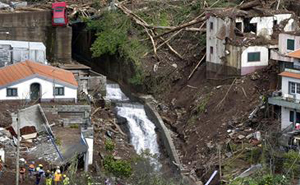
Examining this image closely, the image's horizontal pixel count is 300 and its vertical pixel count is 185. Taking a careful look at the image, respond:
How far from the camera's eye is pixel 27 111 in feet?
194

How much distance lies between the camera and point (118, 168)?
180ft

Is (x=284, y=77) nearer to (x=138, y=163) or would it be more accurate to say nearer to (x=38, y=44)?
(x=138, y=163)

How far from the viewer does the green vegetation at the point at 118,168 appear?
2152 inches

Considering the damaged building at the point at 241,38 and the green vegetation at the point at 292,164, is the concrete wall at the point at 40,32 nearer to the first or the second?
the damaged building at the point at 241,38

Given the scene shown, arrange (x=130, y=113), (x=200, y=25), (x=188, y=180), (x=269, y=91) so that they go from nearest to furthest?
1. (x=188, y=180)
2. (x=269, y=91)
3. (x=130, y=113)
4. (x=200, y=25)

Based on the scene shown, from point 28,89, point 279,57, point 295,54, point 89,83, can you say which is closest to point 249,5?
point 279,57

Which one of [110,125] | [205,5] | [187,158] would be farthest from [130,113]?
[205,5]

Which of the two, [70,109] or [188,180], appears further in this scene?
[70,109]

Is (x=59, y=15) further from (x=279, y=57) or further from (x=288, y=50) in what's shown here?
(x=279, y=57)

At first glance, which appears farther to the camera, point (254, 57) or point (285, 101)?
point (254, 57)

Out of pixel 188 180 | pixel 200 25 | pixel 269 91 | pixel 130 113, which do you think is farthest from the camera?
pixel 200 25

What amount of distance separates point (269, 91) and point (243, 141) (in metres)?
4.16

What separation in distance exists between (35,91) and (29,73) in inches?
43.0

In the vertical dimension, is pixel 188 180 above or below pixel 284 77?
below
